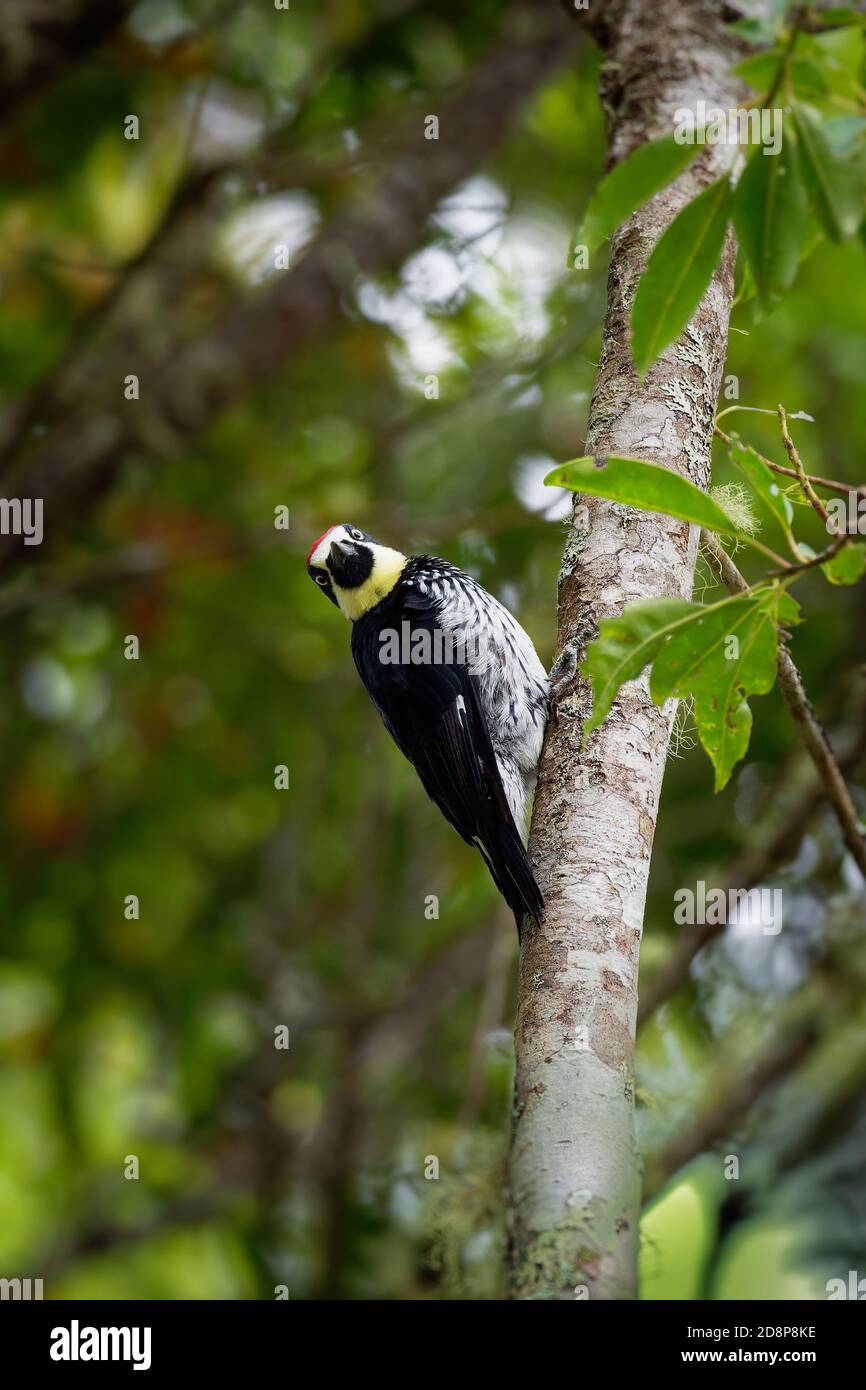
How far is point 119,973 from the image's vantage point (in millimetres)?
6434

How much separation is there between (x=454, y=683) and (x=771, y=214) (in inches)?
69.4

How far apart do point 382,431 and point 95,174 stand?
6.16 ft

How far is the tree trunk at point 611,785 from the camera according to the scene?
5.31 ft

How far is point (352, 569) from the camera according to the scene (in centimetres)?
390

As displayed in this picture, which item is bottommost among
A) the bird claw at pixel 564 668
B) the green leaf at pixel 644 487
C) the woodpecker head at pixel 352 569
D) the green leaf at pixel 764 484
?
the green leaf at pixel 644 487

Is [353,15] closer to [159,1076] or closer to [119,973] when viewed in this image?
[119,973]

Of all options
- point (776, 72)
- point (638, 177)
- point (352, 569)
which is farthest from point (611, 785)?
point (352, 569)

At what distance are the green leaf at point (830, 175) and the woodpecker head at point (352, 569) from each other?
2.25m

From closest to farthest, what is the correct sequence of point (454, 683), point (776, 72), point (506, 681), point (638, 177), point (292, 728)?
point (776, 72) → point (638, 177) → point (506, 681) → point (454, 683) → point (292, 728)

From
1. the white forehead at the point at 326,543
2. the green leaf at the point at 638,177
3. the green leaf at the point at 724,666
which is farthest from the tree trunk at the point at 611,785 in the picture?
the white forehead at the point at 326,543

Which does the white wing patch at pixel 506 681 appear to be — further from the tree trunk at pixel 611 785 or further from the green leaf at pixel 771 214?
the green leaf at pixel 771 214

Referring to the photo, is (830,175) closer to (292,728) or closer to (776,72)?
(776,72)

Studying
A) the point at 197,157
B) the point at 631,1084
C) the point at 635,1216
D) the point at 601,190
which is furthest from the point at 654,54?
the point at 197,157
